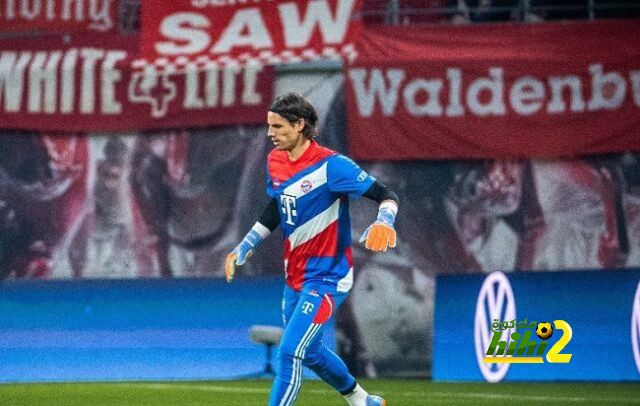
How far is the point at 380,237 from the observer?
798 centimetres

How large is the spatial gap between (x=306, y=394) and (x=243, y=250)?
501 cm

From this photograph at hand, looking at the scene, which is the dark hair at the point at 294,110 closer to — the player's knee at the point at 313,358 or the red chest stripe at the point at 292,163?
the red chest stripe at the point at 292,163

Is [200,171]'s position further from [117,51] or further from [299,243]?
[299,243]

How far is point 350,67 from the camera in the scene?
17750 millimetres

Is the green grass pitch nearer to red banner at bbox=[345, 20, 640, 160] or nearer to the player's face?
red banner at bbox=[345, 20, 640, 160]

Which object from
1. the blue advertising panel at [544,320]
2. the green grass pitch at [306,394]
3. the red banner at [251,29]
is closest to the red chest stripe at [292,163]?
the green grass pitch at [306,394]

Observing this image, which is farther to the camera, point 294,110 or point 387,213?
point 294,110

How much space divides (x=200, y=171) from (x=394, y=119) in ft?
8.90

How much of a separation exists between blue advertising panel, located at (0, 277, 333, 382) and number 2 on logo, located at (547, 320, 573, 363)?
12.6ft

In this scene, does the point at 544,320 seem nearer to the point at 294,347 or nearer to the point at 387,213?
the point at 387,213

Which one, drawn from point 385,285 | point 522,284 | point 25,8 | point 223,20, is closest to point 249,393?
point 522,284

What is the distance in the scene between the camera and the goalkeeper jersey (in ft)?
27.7

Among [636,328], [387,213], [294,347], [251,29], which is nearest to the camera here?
[294,347]

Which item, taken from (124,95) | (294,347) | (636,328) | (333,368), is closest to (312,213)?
(294,347)
